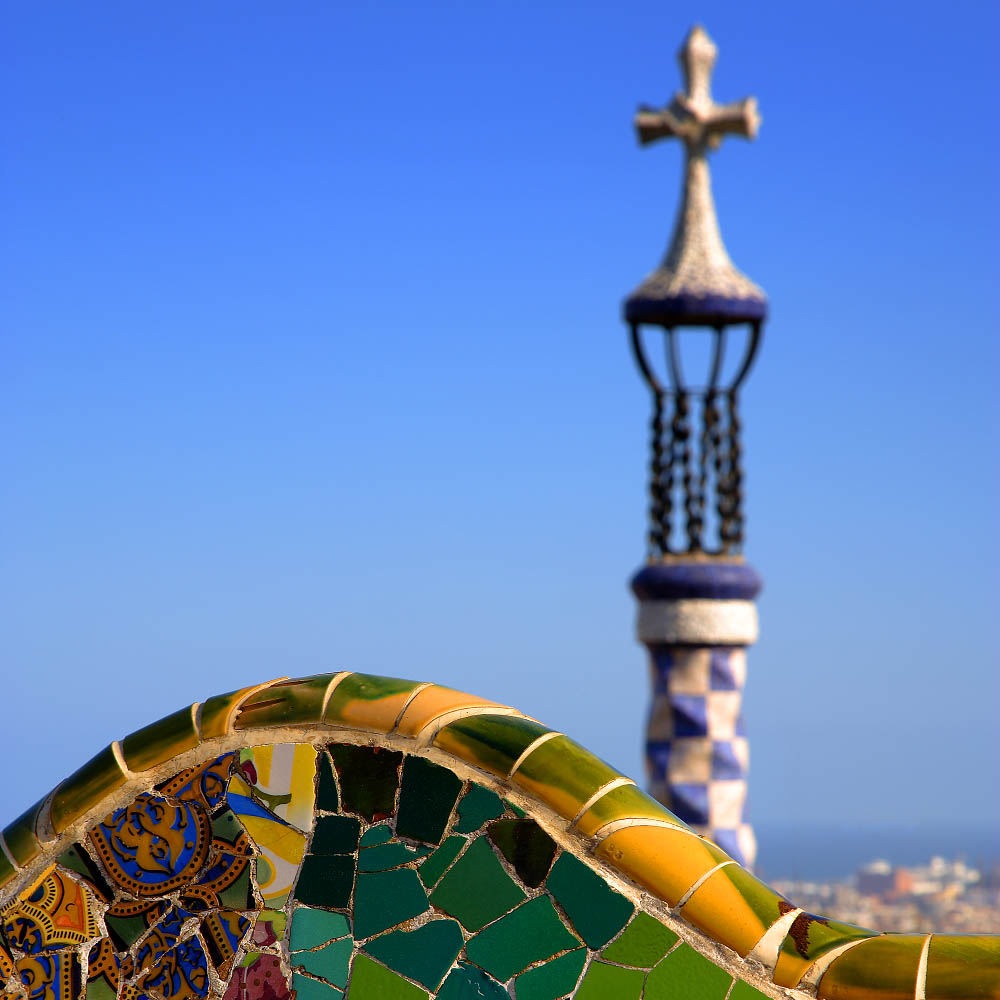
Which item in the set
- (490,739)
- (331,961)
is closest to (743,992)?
(490,739)

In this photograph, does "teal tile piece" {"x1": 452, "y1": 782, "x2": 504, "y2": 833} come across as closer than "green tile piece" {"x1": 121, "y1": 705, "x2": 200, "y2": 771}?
Yes

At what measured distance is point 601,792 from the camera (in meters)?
1.73

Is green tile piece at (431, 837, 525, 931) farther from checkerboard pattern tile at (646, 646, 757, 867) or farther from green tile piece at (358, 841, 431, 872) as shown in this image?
checkerboard pattern tile at (646, 646, 757, 867)

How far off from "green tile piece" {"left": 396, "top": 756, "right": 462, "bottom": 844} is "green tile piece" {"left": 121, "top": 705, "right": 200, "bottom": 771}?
0.30 m

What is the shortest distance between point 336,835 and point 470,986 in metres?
0.25

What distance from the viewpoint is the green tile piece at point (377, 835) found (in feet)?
5.99

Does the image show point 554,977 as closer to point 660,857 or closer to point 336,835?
point 660,857

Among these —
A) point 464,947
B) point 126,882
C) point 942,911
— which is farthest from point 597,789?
point 942,911

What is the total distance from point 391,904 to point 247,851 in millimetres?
213

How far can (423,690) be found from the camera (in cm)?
186

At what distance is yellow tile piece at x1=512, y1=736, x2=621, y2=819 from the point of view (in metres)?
1.73

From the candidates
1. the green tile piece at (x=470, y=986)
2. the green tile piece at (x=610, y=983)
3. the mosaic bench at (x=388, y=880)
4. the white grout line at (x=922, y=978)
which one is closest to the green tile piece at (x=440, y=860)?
the mosaic bench at (x=388, y=880)

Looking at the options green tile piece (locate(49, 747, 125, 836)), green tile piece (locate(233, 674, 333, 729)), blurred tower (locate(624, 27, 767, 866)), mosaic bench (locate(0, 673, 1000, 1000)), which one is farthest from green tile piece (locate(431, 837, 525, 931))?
blurred tower (locate(624, 27, 767, 866))

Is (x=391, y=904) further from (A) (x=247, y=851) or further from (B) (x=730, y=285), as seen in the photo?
(B) (x=730, y=285)
